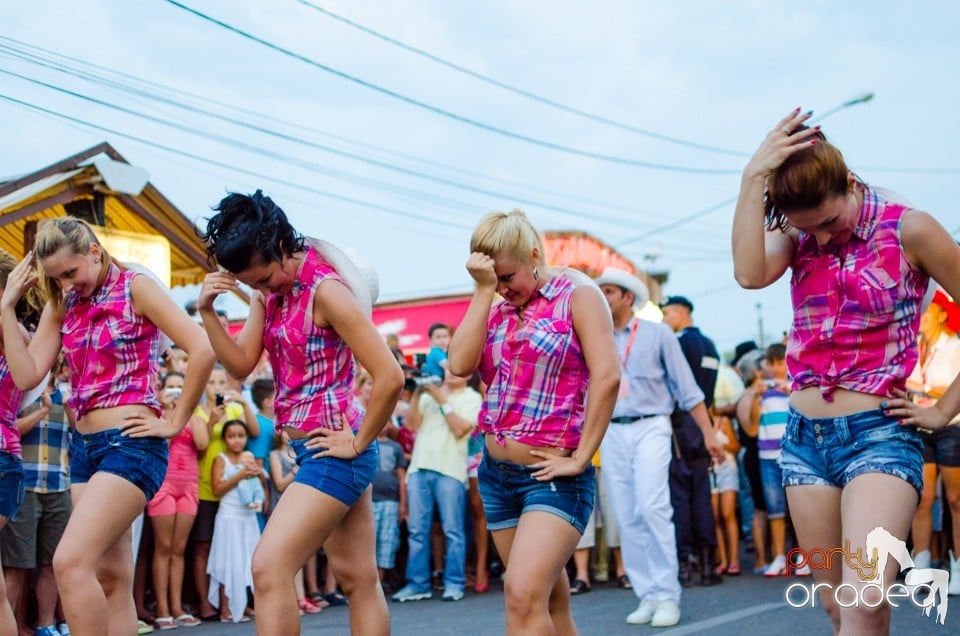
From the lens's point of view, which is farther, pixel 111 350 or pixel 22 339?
pixel 22 339

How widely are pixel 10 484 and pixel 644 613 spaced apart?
13.7 feet

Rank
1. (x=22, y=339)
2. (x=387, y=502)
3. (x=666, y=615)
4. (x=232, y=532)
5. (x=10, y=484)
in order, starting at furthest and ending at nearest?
(x=387, y=502) < (x=232, y=532) < (x=666, y=615) < (x=10, y=484) < (x=22, y=339)

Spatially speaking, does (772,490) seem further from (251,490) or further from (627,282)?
(251,490)

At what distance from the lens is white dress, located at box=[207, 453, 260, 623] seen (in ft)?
25.8

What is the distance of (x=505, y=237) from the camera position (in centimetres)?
389

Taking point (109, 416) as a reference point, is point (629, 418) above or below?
below

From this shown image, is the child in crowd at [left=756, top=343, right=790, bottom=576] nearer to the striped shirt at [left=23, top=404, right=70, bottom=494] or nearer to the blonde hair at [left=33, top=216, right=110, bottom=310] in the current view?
the striped shirt at [left=23, top=404, right=70, bottom=494]

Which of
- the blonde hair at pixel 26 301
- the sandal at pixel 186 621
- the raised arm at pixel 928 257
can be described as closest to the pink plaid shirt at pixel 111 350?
the blonde hair at pixel 26 301

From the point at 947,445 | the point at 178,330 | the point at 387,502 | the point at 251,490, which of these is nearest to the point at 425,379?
the point at 387,502

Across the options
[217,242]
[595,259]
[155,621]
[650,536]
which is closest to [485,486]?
[217,242]

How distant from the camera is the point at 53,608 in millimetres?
6969

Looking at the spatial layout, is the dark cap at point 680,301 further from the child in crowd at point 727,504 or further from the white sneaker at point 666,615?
the white sneaker at point 666,615

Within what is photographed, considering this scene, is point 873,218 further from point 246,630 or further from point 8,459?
point 246,630

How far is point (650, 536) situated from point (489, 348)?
3587 mm
